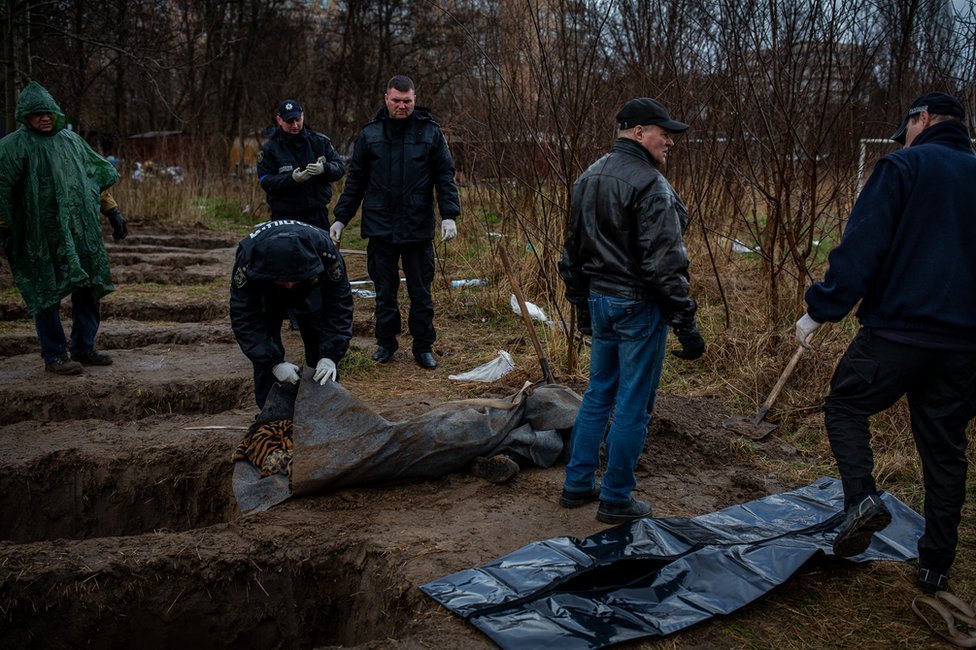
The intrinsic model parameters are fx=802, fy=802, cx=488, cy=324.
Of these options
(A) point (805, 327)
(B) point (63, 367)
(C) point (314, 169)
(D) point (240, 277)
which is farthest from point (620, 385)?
(B) point (63, 367)

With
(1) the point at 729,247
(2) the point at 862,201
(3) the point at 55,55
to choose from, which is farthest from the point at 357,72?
(2) the point at 862,201

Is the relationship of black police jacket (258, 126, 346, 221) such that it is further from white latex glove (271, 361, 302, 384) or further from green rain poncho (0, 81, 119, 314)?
white latex glove (271, 361, 302, 384)

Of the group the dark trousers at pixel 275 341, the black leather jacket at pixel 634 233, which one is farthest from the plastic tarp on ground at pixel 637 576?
the dark trousers at pixel 275 341

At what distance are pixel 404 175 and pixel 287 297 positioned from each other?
1.68 metres

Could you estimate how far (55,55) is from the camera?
15.7 m

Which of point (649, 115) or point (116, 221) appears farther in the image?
point (116, 221)

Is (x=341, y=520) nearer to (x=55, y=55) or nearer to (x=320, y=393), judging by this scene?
(x=320, y=393)

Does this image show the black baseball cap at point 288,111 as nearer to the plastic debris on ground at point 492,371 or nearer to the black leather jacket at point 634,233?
the plastic debris on ground at point 492,371

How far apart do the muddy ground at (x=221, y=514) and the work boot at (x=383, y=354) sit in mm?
97

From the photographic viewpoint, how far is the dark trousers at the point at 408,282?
582 centimetres

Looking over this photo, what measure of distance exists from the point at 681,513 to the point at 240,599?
2.07m

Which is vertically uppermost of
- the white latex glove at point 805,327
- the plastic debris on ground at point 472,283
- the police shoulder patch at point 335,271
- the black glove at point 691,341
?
the police shoulder patch at point 335,271

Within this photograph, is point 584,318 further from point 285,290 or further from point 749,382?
point 749,382

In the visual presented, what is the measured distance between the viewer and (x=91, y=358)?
5.98m
